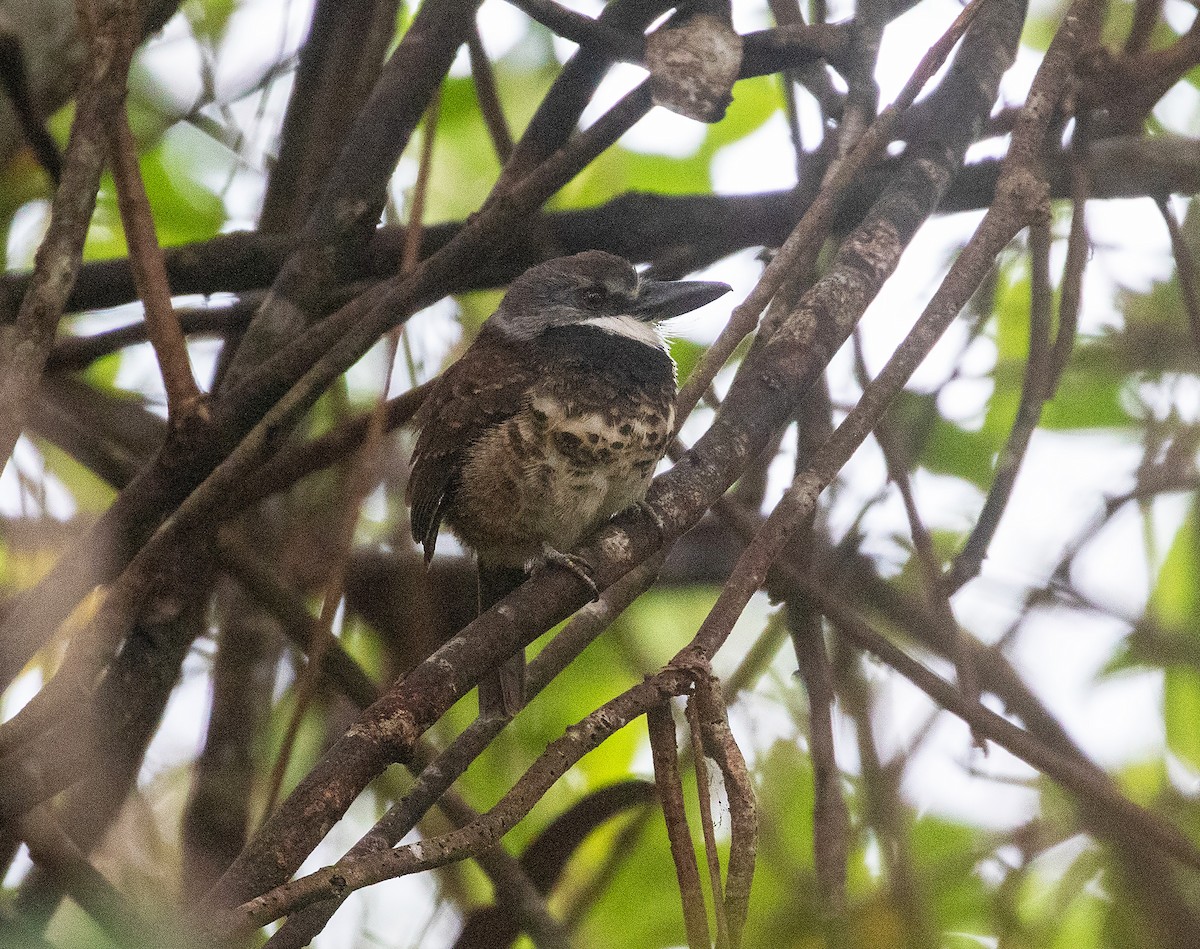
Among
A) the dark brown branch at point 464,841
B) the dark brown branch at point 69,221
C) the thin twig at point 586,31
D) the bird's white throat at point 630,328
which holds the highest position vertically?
the thin twig at point 586,31

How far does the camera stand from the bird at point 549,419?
80.8 inches

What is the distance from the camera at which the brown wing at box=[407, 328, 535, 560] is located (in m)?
2.13

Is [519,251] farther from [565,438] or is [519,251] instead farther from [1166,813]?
[1166,813]

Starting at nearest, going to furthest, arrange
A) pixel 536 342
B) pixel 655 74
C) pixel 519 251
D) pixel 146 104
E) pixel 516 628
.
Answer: pixel 516 628 → pixel 655 74 → pixel 536 342 → pixel 519 251 → pixel 146 104

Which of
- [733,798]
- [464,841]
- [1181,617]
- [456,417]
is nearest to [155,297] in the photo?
[456,417]

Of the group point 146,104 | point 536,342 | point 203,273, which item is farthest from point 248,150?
point 536,342

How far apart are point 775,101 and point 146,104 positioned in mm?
1396

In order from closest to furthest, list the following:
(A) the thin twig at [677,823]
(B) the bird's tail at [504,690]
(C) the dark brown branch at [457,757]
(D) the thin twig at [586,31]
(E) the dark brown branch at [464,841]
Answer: (E) the dark brown branch at [464,841] → (A) the thin twig at [677,823] → (C) the dark brown branch at [457,757] → (B) the bird's tail at [504,690] → (D) the thin twig at [586,31]

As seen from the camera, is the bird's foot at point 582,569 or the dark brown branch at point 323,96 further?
the dark brown branch at point 323,96

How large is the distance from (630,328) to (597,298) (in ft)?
0.28

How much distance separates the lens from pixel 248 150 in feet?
9.22

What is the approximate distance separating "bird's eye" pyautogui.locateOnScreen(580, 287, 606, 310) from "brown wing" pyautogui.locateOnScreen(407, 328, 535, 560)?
0.59 feet

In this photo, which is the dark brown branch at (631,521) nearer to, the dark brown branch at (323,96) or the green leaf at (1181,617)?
the dark brown branch at (323,96)

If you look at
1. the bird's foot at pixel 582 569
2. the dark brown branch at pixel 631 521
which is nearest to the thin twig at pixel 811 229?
the dark brown branch at pixel 631 521
